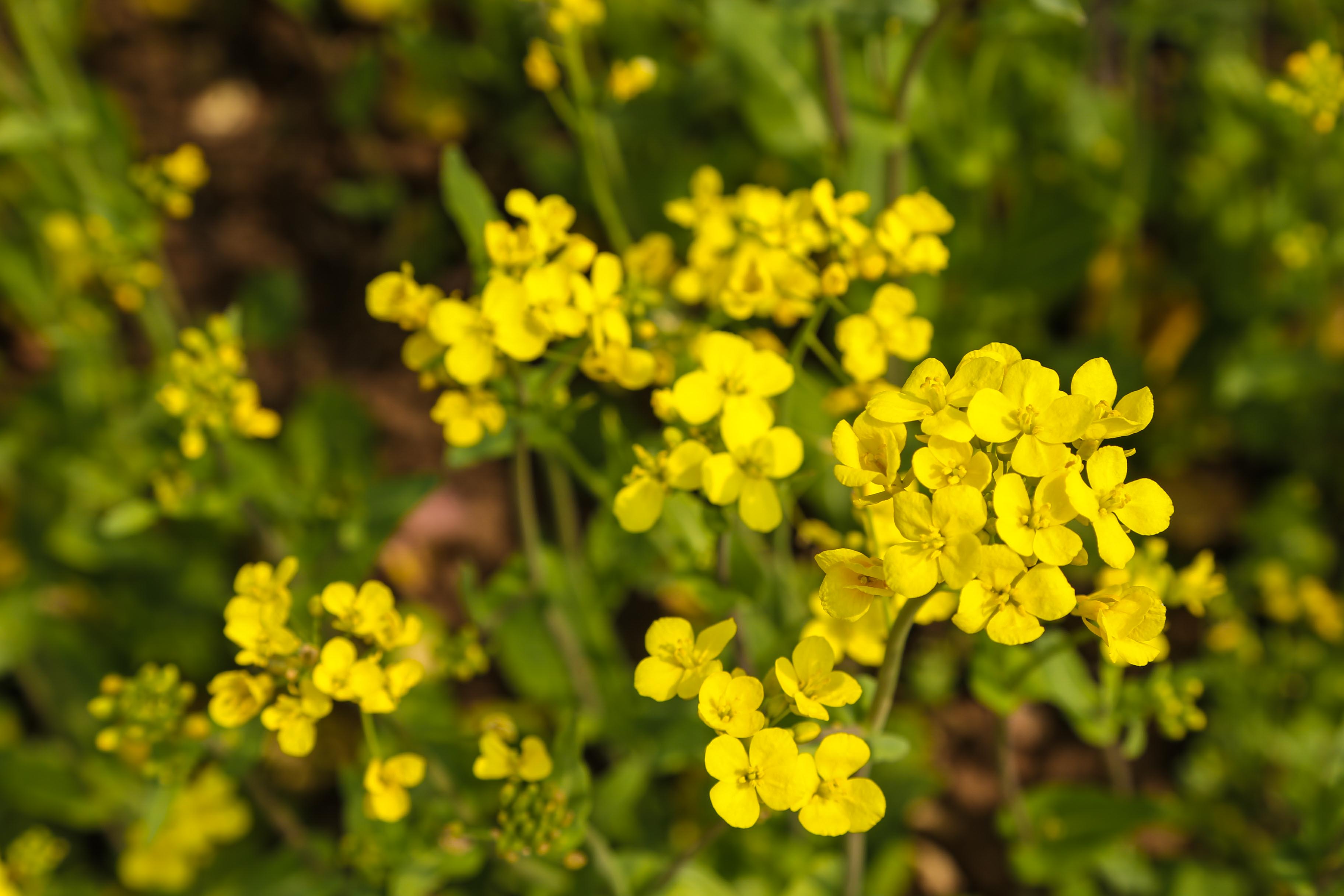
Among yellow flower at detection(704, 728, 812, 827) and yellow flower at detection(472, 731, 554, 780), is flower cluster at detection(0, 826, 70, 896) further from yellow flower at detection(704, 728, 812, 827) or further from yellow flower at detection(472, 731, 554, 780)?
A: yellow flower at detection(704, 728, 812, 827)

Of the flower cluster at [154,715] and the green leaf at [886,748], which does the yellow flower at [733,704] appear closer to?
the green leaf at [886,748]

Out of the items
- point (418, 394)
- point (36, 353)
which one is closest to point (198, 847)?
point (418, 394)

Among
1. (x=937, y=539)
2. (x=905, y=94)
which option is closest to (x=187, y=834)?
(x=937, y=539)

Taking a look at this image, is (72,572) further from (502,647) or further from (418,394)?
(502,647)

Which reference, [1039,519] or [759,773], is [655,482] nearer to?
[759,773]

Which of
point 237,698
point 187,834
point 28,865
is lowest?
point 187,834

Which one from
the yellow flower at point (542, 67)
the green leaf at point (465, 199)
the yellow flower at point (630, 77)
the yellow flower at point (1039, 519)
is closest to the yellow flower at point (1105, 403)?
the yellow flower at point (1039, 519)

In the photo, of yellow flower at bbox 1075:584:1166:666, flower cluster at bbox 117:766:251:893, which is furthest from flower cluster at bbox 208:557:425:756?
flower cluster at bbox 117:766:251:893
